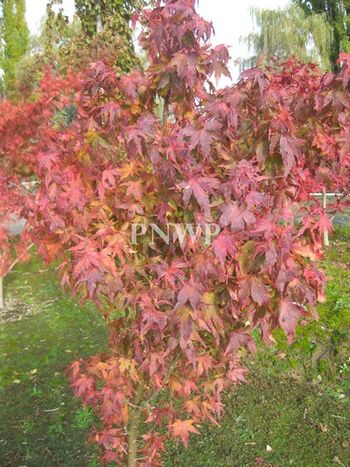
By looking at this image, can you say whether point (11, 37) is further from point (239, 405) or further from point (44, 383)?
point (239, 405)

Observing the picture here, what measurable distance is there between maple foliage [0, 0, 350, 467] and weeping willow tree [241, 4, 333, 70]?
16.2 meters

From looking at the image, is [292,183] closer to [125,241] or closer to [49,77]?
[125,241]

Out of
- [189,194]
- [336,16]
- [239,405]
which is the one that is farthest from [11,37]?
[189,194]

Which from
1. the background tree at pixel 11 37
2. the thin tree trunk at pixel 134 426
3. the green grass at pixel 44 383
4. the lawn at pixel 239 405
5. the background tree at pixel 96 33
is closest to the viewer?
the thin tree trunk at pixel 134 426

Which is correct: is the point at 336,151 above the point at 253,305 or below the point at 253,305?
above

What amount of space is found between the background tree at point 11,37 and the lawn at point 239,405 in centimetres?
2755

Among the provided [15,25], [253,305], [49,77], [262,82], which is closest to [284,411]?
[253,305]

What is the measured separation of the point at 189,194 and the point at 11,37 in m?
31.5

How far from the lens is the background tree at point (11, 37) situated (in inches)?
1141

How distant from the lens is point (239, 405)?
3402 mm

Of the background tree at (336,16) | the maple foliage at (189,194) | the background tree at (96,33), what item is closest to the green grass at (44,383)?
the maple foliage at (189,194)

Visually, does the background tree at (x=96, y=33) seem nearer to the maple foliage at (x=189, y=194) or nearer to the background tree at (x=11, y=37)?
the maple foliage at (x=189, y=194)

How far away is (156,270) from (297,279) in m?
0.47

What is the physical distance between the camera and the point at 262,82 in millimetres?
1552
